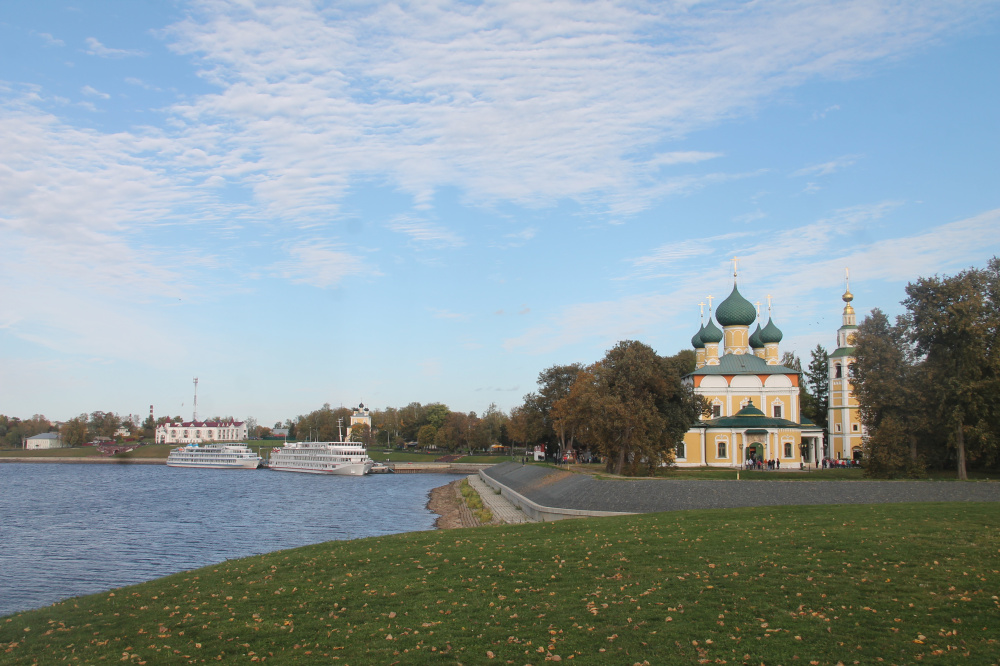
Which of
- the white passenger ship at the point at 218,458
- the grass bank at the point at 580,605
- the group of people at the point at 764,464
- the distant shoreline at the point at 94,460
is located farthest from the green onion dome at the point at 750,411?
the distant shoreline at the point at 94,460

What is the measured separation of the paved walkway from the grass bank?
14.5 metres

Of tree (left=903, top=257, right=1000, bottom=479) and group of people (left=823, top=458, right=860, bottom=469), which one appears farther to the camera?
group of people (left=823, top=458, right=860, bottom=469)

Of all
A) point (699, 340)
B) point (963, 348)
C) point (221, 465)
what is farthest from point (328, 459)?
point (963, 348)

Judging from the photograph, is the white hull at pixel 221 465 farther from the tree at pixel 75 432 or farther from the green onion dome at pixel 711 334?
the green onion dome at pixel 711 334

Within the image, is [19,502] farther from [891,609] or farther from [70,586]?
[891,609]

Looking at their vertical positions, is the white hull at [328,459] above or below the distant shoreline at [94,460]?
above

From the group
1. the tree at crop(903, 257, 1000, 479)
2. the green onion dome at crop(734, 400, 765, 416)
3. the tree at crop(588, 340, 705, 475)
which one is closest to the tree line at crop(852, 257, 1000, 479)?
the tree at crop(903, 257, 1000, 479)

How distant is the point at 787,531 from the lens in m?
19.7

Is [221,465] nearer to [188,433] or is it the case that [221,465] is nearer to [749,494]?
[188,433]

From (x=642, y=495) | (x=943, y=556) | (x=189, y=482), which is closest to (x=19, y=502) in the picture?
(x=189, y=482)

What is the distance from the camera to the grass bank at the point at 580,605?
36.0ft

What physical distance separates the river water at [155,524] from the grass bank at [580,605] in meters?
11.5

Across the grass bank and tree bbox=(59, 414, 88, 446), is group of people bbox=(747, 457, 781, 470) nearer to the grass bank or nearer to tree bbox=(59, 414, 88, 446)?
the grass bank

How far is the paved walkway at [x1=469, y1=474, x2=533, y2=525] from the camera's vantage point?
138 feet
